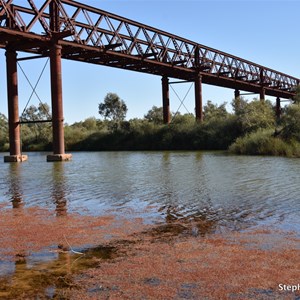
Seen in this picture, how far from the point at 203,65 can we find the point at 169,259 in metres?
44.5

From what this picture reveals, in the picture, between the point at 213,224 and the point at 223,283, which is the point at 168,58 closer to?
the point at 213,224

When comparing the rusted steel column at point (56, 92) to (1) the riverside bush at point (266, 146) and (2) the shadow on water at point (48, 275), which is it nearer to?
(1) the riverside bush at point (266, 146)

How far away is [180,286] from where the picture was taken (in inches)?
192

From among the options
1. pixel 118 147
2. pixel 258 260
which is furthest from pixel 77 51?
pixel 258 260

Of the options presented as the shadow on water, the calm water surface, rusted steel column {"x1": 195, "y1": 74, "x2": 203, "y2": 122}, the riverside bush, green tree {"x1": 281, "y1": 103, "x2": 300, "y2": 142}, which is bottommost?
the shadow on water

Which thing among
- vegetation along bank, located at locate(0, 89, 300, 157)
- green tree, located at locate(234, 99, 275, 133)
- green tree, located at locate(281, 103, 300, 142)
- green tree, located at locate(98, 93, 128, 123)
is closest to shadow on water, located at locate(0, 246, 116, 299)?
vegetation along bank, located at locate(0, 89, 300, 157)

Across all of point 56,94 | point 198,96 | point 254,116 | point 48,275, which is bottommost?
point 48,275

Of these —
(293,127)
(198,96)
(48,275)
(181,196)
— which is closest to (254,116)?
(293,127)

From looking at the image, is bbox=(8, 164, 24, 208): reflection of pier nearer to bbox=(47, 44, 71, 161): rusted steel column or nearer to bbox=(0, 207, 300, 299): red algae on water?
bbox=(0, 207, 300, 299): red algae on water

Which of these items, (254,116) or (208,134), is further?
(208,134)

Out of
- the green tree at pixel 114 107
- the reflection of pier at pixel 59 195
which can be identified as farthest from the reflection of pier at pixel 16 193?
the green tree at pixel 114 107

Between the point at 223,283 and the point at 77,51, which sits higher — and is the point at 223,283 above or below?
below

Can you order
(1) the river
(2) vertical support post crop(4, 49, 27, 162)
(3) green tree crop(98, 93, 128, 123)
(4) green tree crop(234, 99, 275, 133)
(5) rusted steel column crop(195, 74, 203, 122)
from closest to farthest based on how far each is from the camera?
(1) the river, (2) vertical support post crop(4, 49, 27, 162), (4) green tree crop(234, 99, 275, 133), (5) rusted steel column crop(195, 74, 203, 122), (3) green tree crop(98, 93, 128, 123)

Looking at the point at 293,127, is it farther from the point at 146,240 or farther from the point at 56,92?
the point at 146,240
